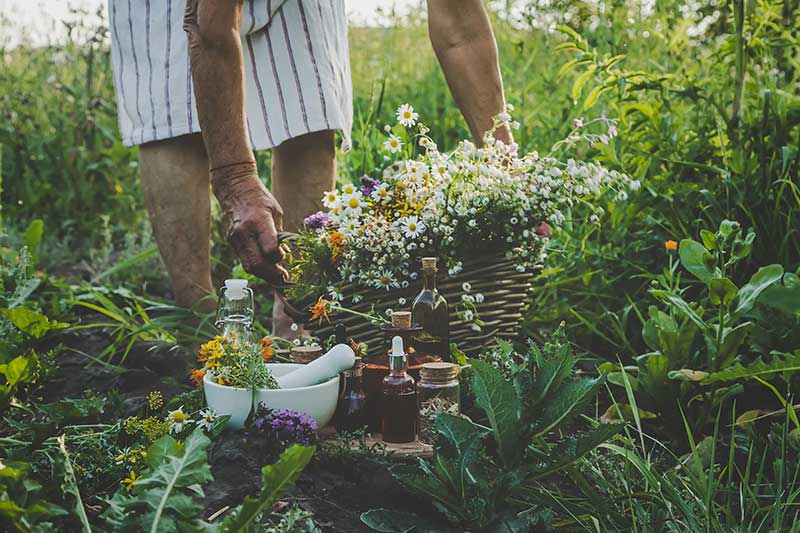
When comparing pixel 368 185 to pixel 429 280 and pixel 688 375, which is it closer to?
pixel 429 280

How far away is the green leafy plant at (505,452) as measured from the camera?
58.6 inches

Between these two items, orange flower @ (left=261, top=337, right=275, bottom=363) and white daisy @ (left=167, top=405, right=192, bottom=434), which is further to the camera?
orange flower @ (left=261, top=337, right=275, bottom=363)

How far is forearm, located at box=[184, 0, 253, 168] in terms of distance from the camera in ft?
7.05

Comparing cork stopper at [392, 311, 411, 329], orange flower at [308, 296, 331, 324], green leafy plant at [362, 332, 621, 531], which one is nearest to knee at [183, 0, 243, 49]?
orange flower at [308, 296, 331, 324]

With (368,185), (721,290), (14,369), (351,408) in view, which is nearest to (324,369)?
(351,408)

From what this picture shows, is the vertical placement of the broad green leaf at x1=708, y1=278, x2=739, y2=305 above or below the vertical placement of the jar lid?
above

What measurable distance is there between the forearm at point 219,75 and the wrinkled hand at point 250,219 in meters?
0.04

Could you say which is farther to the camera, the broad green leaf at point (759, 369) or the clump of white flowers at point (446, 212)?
the clump of white flowers at point (446, 212)

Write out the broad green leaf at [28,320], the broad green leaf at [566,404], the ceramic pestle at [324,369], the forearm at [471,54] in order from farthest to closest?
1. the forearm at [471,54]
2. the broad green leaf at [28,320]
3. the ceramic pestle at [324,369]
4. the broad green leaf at [566,404]

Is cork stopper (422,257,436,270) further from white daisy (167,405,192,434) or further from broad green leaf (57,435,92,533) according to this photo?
broad green leaf (57,435,92,533)

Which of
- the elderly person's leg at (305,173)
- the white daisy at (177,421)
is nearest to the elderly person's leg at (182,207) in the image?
the elderly person's leg at (305,173)

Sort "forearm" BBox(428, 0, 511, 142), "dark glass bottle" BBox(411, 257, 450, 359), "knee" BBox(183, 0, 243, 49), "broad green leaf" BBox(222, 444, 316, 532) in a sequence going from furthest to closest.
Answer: "forearm" BBox(428, 0, 511, 142)
"knee" BBox(183, 0, 243, 49)
"dark glass bottle" BBox(411, 257, 450, 359)
"broad green leaf" BBox(222, 444, 316, 532)

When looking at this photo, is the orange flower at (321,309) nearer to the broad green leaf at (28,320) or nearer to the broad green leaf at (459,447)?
the broad green leaf at (459,447)

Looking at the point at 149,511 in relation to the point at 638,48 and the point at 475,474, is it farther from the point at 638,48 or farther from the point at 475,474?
the point at 638,48
